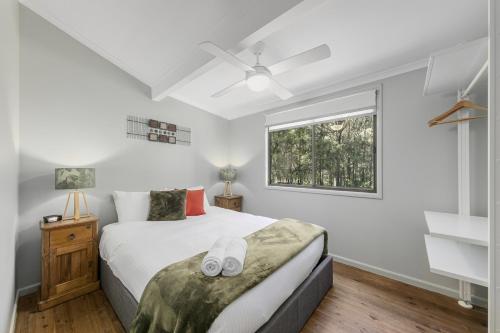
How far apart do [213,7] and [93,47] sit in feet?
6.07

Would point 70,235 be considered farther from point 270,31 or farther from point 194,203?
point 270,31

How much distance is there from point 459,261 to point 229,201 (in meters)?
3.06

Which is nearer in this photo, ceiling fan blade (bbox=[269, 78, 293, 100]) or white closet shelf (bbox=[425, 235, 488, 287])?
white closet shelf (bbox=[425, 235, 488, 287])

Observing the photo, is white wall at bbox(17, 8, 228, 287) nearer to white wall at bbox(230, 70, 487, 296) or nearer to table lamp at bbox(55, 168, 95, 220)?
table lamp at bbox(55, 168, 95, 220)

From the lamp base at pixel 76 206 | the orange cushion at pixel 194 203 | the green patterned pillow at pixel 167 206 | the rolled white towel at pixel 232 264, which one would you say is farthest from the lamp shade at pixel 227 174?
the rolled white towel at pixel 232 264

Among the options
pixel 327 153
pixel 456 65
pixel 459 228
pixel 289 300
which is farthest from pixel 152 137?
pixel 459 228

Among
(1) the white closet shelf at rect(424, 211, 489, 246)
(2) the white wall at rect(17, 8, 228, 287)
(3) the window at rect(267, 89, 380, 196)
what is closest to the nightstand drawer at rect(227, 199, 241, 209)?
(3) the window at rect(267, 89, 380, 196)

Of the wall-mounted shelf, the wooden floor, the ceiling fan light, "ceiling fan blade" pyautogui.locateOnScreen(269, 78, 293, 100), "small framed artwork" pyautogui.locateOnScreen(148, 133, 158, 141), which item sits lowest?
the wooden floor

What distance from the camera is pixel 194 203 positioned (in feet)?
9.53

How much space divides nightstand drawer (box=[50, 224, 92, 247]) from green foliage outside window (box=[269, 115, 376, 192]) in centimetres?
279

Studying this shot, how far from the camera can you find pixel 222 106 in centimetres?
400

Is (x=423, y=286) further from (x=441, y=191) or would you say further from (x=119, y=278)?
(x=119, y=278)

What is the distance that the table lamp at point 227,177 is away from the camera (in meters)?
4.07

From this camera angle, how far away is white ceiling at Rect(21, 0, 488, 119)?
1.63 metres
